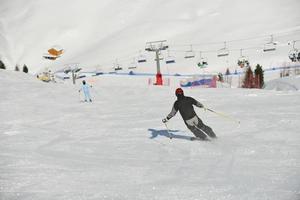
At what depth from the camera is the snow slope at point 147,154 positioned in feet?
23.7

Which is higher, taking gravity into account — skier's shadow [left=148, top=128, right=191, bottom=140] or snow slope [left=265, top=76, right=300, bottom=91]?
snow slope [left=265, top=76, right=300, bottom=91]

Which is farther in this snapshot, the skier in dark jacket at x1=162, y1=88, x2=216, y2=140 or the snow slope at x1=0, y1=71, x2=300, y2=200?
the skier in dark jacket at x1=162, y1=88, x2=216, y2=140

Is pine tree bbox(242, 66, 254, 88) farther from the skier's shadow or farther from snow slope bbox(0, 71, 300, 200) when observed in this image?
the skier's shadow

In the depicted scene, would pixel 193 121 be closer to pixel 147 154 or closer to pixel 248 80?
pixel 147 154

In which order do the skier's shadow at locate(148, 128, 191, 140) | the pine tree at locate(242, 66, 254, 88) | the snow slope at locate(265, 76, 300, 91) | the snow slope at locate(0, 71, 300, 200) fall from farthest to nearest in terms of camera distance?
the pine tree at locate(242, 66, 254, 88) < the snow slope at locate(265, 76, 300, 91) < the skier's shadow at locate(148, 128, 191, 140) < the snow slope at locate(0, 71, 300, 200)

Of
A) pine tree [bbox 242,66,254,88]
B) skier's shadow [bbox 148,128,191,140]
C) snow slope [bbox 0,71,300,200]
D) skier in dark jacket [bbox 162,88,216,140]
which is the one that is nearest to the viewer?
snow slope [bbox 0,71,300,200]

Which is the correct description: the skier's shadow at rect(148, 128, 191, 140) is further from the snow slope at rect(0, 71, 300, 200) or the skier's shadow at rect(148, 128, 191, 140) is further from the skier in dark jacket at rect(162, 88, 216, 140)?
the skier in dark jacket at rect(162, 88, 216, 140)

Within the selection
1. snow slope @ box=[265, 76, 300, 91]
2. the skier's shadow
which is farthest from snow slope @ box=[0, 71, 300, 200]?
snow slope @ box=[265, 76, 300, 91]

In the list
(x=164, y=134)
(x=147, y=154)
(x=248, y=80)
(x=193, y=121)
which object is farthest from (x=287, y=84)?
(x=248, y=80)

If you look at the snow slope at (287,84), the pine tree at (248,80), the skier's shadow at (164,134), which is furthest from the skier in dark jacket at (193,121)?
the pine tree at (248,80)

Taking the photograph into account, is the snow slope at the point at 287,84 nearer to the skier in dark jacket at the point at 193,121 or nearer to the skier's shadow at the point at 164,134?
the skier's shadow at the point at 164,134

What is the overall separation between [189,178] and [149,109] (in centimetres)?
1201

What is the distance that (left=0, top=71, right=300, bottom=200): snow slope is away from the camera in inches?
285

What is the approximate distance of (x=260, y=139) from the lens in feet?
37.1
